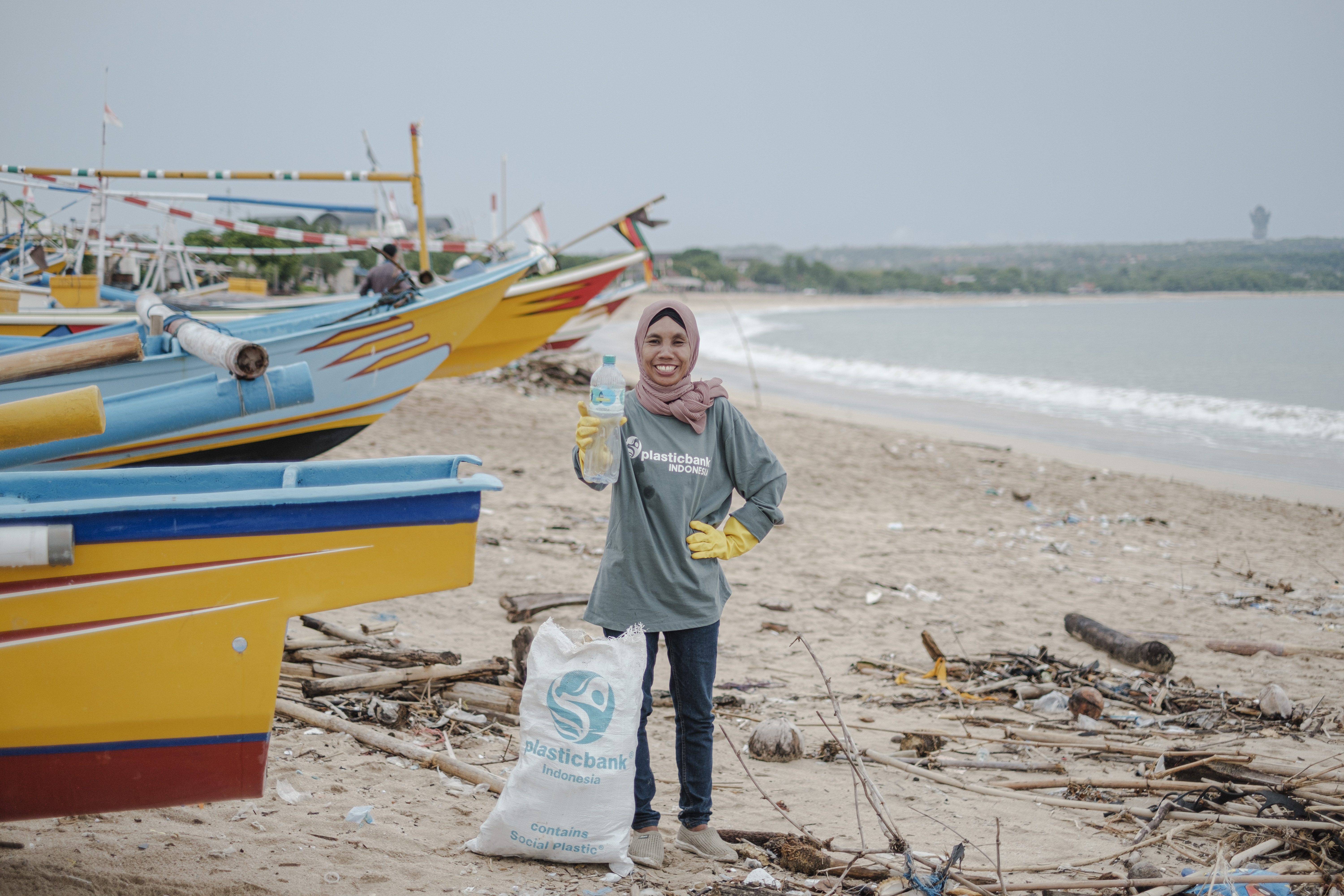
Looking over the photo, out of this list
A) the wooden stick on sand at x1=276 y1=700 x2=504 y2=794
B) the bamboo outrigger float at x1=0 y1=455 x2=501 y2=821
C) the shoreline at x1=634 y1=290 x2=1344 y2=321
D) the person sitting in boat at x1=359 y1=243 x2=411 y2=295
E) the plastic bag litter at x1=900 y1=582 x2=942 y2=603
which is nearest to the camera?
the bamboo outrigger float at x1=0 y1=455 x2=501 y2=821

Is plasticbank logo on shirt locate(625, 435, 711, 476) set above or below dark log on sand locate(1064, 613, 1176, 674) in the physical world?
above

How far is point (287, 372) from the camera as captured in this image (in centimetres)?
388

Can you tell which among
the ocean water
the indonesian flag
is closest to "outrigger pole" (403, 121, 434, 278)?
the indonesian flag

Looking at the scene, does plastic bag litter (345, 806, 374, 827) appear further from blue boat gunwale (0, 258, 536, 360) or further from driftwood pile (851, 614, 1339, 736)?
blue boat gunwale (0, 258, 536, 360)

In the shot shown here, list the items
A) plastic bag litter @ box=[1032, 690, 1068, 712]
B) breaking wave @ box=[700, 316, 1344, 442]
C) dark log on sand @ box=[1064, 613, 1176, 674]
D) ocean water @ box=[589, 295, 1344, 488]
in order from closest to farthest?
plastic bag litter @ box=[1032, 690, 1068, 712], dark log on sand @ box=[1064, 613, 1176, 674], ocean water @ box=[589, 295, 1344, 488], breaking wave @ box=[700, 316, 1344, 442]

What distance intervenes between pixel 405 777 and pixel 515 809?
31.7 inches

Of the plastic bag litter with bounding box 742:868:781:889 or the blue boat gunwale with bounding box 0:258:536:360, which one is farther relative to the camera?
the blue boat gunwale with bounding box 0:258:536:360

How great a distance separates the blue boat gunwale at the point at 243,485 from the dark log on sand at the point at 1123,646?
4038 millimetres

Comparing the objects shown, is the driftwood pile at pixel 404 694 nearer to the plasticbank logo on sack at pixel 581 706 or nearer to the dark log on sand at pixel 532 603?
the plasticbank logo on sack at pixel 581 706

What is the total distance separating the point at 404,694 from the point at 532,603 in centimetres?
148

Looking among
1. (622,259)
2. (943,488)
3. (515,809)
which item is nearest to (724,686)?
(515,809)

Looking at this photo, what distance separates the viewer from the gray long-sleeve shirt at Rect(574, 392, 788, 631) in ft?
8.55

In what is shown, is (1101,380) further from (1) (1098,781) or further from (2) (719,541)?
(2) (719,541)

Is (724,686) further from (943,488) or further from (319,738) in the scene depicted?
(943,488)
